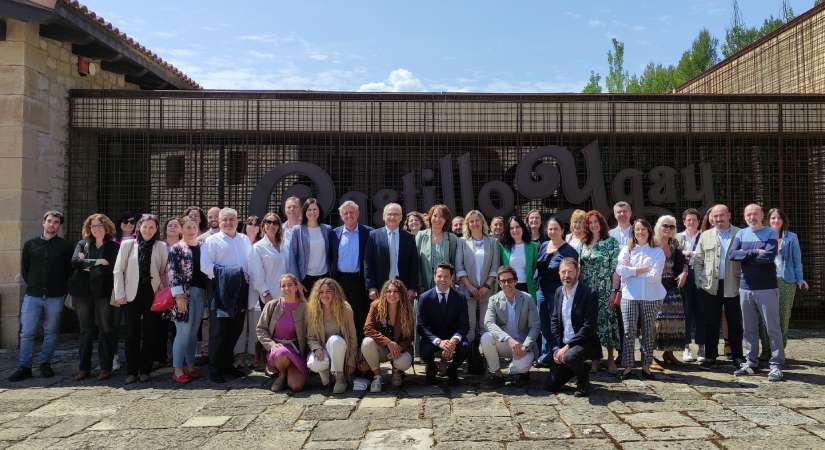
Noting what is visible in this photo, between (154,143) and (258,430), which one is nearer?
(258,430)

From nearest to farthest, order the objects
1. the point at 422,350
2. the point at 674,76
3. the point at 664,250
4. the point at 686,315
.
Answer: the point at 422,350, the point at 664,250, the point at 686,315, the point at 674,76

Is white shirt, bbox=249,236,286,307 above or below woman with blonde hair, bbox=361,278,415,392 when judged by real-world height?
above

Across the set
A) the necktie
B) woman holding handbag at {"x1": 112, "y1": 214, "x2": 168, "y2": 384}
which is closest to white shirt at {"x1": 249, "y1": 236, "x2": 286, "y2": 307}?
woman holding handbag at {"x1": 112, "y1": 214, "x2": 168, "y2": 384}

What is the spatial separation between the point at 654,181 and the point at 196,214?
671 cm

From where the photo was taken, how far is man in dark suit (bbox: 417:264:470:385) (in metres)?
5.76

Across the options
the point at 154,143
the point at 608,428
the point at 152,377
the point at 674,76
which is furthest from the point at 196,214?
the point at 674,76

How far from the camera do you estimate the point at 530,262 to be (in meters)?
6.49

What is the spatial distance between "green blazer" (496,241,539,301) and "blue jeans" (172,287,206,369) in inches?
131

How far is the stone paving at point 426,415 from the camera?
13.8 ft

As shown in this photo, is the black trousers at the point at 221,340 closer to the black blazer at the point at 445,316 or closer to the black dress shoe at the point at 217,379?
the black dress shoe at the point at 217,379

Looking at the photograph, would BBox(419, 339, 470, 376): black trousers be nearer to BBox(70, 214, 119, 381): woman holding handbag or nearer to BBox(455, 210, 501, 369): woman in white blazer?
BBox(455, 210, 501, 369): woman in white blazer

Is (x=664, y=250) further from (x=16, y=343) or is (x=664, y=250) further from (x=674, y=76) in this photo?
(x=674, y=76)

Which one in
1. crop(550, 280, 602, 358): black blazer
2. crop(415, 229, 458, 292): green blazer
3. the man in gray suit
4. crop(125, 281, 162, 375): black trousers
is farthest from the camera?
crop(415, 229, 458, 292): green blazer

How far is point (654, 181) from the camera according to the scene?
902cm
